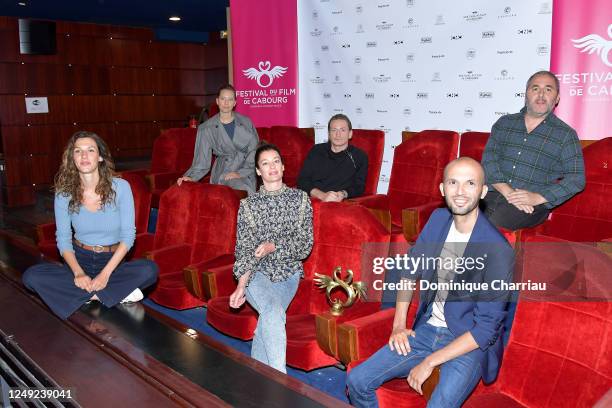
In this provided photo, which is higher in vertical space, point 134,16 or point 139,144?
point 134,16

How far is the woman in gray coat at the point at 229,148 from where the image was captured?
4016 mm

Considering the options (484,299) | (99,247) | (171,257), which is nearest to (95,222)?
(99,247)

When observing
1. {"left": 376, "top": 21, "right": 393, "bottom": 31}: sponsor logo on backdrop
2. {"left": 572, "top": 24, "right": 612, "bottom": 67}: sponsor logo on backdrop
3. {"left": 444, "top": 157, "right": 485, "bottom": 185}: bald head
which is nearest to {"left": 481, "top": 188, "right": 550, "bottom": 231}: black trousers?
{"left": 444, "top": 157, "right": 485, "bottom": 185}: bald head

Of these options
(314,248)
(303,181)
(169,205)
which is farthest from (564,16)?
(169,205)

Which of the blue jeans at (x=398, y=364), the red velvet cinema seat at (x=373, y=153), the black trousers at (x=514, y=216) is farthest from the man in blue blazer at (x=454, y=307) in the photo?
the red velvet cinema seat at (x=373, y=153)

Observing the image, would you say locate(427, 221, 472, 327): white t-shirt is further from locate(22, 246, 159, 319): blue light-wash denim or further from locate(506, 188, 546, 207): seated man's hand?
locate(22, 246, 159, 319): blue light-wash denim

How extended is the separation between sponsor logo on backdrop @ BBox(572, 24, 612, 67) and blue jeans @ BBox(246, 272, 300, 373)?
2.36 metres

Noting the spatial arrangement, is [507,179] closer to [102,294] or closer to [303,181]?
[303,181]

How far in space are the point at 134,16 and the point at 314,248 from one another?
762 centimetres

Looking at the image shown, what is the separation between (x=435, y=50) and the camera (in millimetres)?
4164

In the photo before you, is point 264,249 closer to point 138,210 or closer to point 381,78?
point 138,210

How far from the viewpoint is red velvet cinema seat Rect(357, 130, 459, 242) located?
11.6 feet

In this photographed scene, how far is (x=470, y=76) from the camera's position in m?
3.99

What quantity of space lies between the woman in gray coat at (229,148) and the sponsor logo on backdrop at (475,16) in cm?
177
